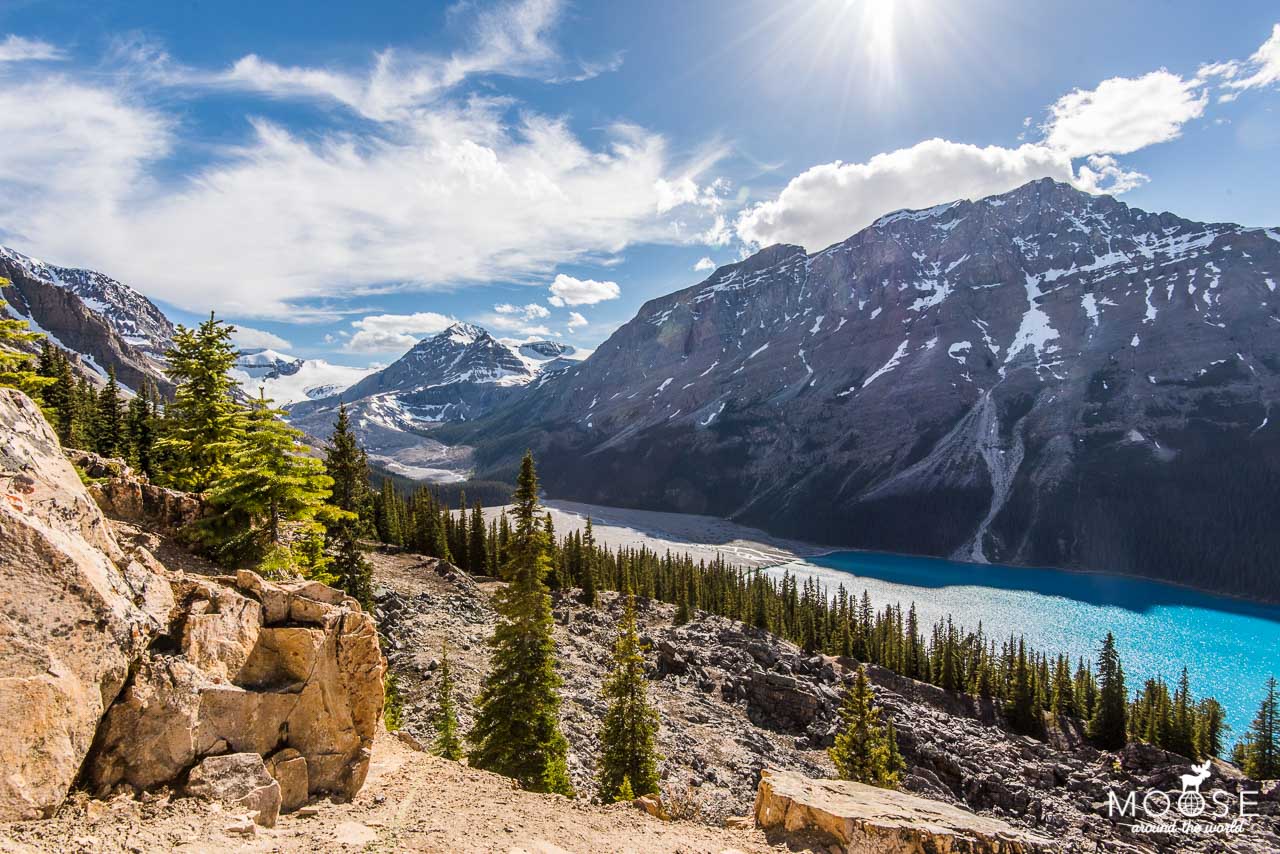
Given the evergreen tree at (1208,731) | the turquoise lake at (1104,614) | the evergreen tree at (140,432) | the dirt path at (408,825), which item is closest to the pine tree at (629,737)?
the dirt path at (408,825)

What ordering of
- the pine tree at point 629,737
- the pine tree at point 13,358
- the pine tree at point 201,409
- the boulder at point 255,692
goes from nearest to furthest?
the boulder at point 255,692, the pine tree at point 13,358, the pine tree at point 201,409, the pine tree at point 629,737

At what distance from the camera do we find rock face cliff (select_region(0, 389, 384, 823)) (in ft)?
26.7

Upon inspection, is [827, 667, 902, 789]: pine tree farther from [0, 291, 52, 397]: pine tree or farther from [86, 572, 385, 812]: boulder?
[0, 291, 52, 397]: pine tree

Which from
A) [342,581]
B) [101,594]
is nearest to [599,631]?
[342,581]

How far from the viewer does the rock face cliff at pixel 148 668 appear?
8133 mm

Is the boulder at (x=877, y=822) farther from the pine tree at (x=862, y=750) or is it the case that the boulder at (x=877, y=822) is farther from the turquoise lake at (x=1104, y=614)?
the turquoise lake at (x=1104, y=614)

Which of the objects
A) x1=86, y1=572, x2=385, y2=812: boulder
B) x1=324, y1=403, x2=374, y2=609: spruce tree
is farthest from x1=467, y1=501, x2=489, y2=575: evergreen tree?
x1=86, y1=572, x2=385, y2=812: boulder

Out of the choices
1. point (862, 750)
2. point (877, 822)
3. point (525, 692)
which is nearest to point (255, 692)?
point (525, 692)

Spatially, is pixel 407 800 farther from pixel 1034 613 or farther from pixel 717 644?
pixel 1034 613

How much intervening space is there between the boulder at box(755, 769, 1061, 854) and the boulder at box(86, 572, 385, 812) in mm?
9175

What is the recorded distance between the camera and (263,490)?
642 inches

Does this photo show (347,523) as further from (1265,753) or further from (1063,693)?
(1063,693)

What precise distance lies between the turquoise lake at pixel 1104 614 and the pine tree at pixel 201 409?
98.9 m

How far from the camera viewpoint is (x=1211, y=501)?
173m
